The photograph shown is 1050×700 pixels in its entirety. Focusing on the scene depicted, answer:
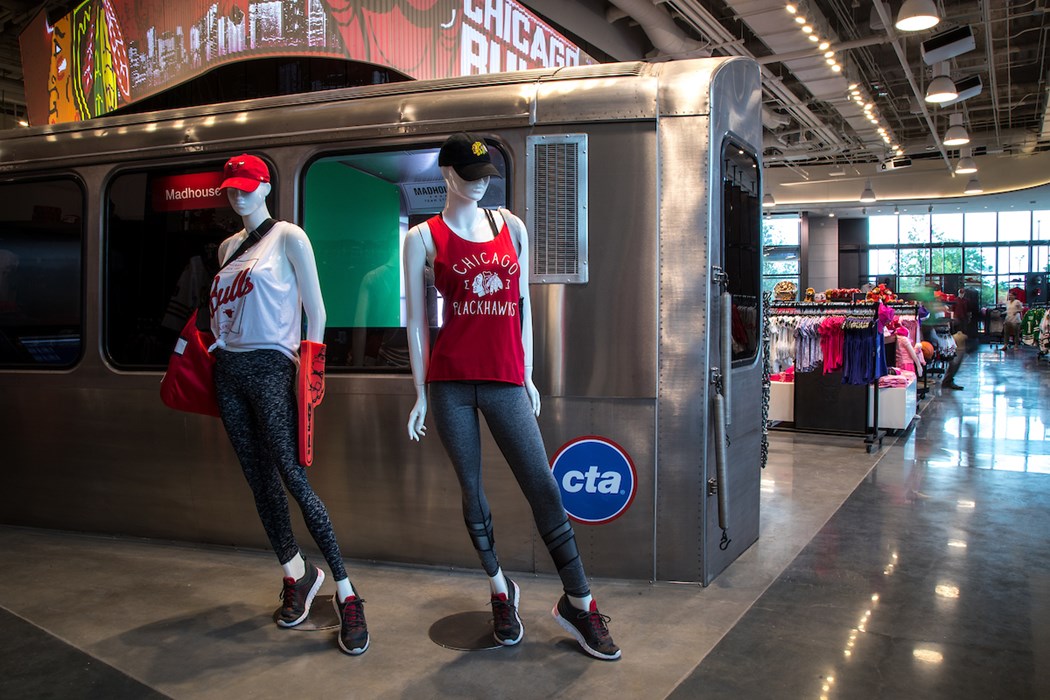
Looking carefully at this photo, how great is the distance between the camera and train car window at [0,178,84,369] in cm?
455

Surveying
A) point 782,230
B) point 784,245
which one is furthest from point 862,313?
point 782,230

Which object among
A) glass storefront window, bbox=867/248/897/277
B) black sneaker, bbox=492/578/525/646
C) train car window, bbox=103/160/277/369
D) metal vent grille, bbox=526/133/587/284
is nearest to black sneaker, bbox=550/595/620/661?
black sneaker, bbox=492/578/525/646

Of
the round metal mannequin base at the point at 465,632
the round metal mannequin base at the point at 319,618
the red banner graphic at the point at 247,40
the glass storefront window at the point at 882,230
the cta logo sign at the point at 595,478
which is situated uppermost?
the glass storefront window at the point at 882,230

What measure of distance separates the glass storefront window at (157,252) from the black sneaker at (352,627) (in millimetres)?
2036

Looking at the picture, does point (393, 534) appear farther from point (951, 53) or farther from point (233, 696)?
point (951, 53)

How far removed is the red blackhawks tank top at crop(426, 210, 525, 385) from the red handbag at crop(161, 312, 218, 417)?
95 cm

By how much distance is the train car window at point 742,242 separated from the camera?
3.75 metres

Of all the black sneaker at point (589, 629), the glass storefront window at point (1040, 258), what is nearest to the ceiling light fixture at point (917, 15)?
the black sneaker at point (589, 629)

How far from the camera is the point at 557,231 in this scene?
11.9 ft

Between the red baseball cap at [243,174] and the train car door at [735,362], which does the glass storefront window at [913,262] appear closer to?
the train car door at [735,362]

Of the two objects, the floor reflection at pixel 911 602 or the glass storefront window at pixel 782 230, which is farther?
the glass storefront window at pixel 782 230

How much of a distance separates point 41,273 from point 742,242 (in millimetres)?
4011

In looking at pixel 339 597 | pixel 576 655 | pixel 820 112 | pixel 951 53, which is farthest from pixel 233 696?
pixel 820 112

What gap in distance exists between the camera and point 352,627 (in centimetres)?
294
